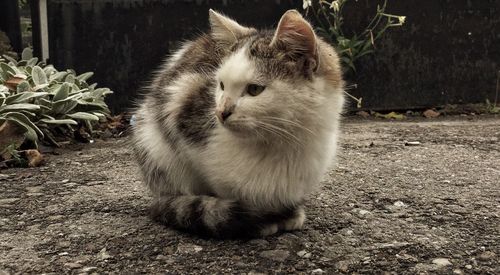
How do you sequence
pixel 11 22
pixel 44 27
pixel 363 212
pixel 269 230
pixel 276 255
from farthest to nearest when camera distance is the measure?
pixel 11 22 → pixel 44 27 → pixel 363 212 → pixel 269 230 → pixel 276 255

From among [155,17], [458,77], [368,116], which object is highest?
[155,17]

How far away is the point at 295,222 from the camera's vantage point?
2.17 meters

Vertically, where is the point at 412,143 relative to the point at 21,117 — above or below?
below

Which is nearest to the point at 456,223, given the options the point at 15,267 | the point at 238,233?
the point at 238,233

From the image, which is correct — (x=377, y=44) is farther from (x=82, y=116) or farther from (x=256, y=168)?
(x=256, y=168)

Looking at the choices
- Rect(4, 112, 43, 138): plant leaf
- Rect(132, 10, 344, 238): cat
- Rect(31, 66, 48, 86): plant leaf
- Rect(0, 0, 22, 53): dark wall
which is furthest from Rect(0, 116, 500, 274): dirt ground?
Rect(0, 0, 22, 53): dark wall

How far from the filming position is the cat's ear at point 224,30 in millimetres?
2127

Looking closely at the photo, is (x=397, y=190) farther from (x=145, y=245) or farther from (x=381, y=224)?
(x=145, y=245)

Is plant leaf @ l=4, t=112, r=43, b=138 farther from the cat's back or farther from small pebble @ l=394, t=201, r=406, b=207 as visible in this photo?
small pebble @ l=394, t=201, r=406, b=207

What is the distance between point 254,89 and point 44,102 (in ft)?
8.63

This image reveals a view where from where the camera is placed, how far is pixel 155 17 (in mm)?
5137

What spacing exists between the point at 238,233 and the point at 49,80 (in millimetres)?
2925

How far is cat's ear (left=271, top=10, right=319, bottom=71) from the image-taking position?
1.85 metres

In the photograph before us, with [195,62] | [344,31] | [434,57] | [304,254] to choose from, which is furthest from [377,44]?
[304,254]
